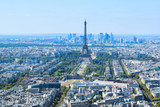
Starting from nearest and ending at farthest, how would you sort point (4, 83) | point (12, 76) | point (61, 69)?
1. point (4, 83)
2. point (12, 76)
3. point (61, 69)

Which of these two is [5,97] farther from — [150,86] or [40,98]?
[150,86]

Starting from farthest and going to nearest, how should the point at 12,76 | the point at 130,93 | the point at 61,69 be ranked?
the point at 61,69, the point at 12,76, the point at 130,93

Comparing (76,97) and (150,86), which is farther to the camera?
(150,86)

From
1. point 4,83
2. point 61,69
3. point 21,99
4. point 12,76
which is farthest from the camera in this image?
point 61,69

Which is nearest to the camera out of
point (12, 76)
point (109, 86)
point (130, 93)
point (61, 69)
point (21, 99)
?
point (21, 99)

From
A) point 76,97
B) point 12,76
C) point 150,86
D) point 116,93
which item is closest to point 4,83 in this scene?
point 12,76

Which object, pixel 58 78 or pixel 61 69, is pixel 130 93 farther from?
pixel 61 69

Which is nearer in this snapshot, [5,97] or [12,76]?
[5,97]

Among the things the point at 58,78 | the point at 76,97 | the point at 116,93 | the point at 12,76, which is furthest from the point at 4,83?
the point at 116,93

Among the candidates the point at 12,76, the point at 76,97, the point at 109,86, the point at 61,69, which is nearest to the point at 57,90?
the point at 76,97
